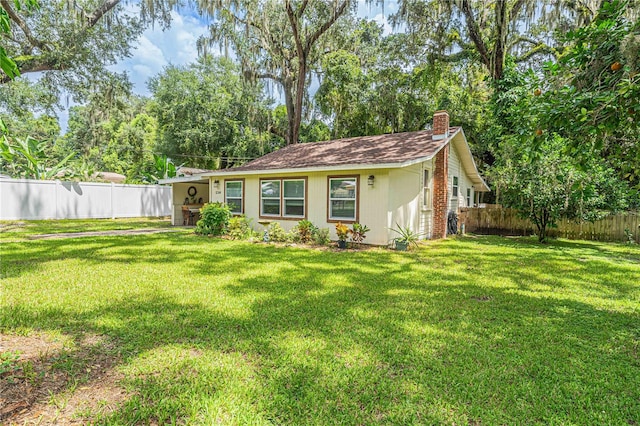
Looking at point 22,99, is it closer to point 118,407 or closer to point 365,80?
point 365,80

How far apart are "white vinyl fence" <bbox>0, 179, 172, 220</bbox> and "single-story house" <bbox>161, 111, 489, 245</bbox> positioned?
6953mm

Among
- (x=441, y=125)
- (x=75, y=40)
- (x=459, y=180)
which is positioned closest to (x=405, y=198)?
(x=441, y=125)

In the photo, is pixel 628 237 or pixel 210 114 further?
pixel 210 114

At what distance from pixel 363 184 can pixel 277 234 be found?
305 centimetres

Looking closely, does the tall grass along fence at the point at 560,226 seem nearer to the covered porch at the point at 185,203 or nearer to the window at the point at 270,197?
the window at the point at 270,197

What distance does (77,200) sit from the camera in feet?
53.0

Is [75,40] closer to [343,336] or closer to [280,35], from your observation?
[280,35]

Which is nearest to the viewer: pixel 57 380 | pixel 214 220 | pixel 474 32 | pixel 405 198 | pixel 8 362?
pixel 57 380

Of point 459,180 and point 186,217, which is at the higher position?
point 459,180

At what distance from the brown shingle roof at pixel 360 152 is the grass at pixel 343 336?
3.70 meters

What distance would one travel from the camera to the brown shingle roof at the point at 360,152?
31.1 feet

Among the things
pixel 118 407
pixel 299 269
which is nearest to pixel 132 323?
pixel 118 407

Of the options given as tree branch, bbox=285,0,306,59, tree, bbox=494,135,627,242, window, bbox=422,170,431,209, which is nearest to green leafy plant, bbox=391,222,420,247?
window, bbox=422,170,431,209

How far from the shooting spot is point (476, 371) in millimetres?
2773
